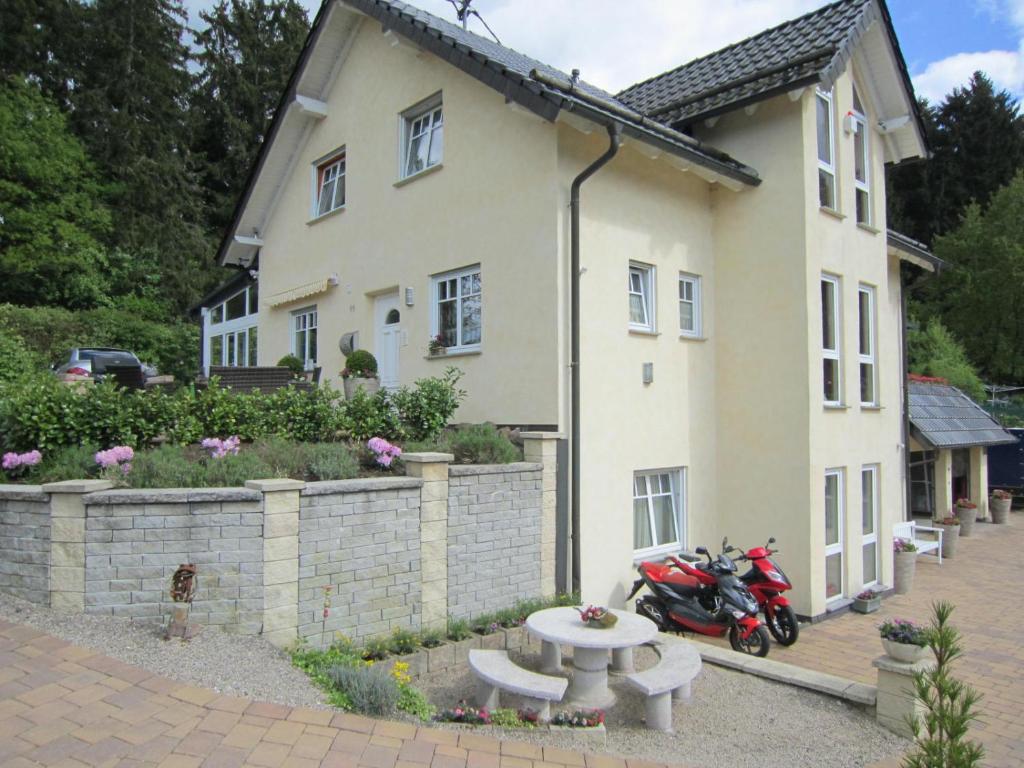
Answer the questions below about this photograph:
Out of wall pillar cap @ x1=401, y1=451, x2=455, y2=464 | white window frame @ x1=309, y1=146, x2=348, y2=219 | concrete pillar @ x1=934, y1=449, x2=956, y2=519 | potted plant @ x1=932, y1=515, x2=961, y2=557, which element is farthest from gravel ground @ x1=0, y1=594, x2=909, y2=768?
concrete pillar @ x1=934, y1=449, x2=956, y2=519

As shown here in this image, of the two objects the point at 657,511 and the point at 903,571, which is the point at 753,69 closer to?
the point at 657,511

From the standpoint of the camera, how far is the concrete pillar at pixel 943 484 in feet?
57.8

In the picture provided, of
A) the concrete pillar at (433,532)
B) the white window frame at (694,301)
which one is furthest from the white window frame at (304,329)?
the concrete pillar at (433,532)

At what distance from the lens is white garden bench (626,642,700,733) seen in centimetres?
571

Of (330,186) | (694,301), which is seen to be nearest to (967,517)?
(694,301)

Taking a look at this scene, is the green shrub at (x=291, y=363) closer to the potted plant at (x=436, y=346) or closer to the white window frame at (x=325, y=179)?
the white window frame at (x=325, y=179)

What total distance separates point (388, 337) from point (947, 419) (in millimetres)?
14140

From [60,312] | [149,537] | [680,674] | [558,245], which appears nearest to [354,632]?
[149,537]

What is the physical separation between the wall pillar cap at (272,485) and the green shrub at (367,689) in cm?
156

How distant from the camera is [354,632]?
6523mm

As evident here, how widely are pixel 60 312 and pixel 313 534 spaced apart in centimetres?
2340

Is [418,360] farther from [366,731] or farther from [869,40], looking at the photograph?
[869,40]

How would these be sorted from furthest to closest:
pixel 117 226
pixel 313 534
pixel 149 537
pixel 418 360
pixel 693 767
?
1. pixel 117 226
2. pixel 418 360
3. pixel 313 534
4. pixel 149 537
5. pixel 693 767

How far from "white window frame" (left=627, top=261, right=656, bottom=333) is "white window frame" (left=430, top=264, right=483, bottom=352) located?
2193 millimetres
